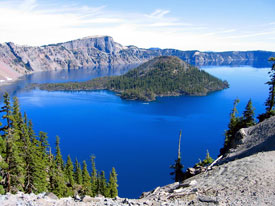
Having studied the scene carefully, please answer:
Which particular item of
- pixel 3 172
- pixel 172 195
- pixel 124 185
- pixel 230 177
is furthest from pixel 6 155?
pixel 124 185

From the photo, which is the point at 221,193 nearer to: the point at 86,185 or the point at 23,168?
the point at 23,168

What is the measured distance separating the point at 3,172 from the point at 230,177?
27.7 meters

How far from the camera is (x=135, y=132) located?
Result: 405 ft

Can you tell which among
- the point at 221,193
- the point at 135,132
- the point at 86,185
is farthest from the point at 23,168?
the point at 135,132

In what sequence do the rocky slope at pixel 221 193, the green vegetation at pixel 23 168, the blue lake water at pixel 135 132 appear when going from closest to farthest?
1. the rocky slope at pixel 221 193
2. the green vegetation at pixel 23 168
3. the blue lake water at pixel 135 132

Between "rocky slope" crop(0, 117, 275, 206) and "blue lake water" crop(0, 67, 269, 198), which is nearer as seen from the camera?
"rocky slope" crop(0, 117, 275, 206)

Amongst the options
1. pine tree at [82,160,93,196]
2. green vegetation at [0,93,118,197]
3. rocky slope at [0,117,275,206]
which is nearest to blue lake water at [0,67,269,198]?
pine tree at [82,160,93,196]

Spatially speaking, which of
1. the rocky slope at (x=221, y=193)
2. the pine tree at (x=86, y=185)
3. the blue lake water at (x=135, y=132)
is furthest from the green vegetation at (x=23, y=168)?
the blue lake water at (x=135, y=132)

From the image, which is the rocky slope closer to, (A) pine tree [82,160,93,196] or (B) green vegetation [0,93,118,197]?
(B) green vegetation [0,93,118,197]

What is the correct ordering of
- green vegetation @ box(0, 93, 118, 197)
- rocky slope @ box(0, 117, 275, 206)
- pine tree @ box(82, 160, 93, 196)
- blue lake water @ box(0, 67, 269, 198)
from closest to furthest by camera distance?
rocky slope @ box(0, 117, 275, 206), green vegetation @ box(0, 93, 118, 197), pine tree @ box(82, 160, 93, 196), blue lake water @ box(0, 67, 269, 198)

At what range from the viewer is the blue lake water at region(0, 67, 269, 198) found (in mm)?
84312

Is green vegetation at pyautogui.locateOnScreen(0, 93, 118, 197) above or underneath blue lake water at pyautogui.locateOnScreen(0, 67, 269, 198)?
above

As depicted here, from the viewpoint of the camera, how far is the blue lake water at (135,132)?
84.3m

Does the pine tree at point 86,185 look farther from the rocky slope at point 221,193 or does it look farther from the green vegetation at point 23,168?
the rocky slope at point 221,193
